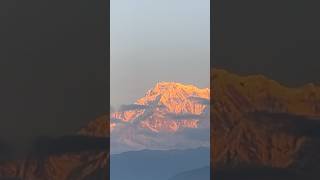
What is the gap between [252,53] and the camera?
7.15 metres

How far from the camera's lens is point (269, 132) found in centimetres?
718

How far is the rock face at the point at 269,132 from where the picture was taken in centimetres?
716

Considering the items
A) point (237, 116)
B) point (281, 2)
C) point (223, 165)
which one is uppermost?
point (281, 2)

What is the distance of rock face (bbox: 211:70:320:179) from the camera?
716cm

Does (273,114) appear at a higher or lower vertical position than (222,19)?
lower
